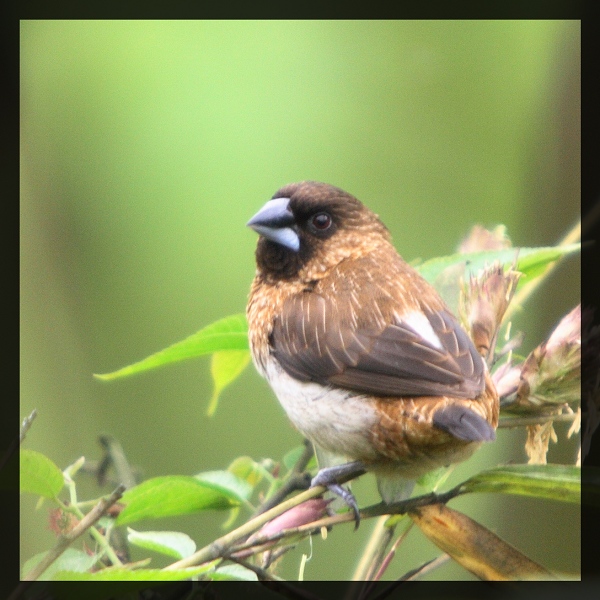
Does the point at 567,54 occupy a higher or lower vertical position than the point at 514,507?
higher

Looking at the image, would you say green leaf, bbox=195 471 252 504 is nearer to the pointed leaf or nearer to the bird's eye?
the pointed leaf

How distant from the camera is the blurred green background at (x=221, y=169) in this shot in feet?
4.73

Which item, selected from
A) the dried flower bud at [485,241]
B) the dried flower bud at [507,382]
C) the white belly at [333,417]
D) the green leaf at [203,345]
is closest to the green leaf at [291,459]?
the white belly at [333,417]

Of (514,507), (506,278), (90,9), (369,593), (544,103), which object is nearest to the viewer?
(369,593)

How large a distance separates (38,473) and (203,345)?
246 millimetres

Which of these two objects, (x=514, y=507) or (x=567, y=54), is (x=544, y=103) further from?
(x=514, y=507)

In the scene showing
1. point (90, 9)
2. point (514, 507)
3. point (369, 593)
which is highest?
point (90, 9)

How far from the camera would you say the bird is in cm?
90

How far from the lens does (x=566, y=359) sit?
2.78ft

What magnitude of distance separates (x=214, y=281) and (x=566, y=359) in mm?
820

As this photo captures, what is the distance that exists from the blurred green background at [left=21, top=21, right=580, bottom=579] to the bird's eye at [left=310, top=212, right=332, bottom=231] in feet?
0.71

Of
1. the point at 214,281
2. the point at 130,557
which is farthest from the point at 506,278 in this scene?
the point at 214,281

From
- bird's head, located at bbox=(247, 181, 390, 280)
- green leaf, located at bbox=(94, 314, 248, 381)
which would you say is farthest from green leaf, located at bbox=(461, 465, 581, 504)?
bird's head, located at bbox=(247, 181, 390, 280)
